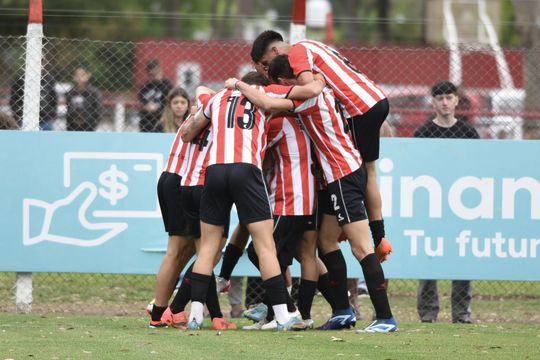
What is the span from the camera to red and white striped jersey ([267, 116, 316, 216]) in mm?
8930

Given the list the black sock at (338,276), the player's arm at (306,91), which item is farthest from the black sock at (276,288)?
the player's arm at (306,91)

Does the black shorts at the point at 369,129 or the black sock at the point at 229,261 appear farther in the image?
the black sock at the point at 229,261

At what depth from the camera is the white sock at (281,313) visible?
860cm

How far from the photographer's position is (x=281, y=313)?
8617mm

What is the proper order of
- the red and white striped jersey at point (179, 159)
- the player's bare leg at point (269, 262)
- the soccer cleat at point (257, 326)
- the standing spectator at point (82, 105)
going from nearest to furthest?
the player's bare leg at point (269, 262) → the soccer cleat at point (257, 326) → the red and white striped jersey at point (179, 159) → the standing spectator at point (82, 105)

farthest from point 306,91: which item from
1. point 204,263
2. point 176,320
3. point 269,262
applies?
point 176,320

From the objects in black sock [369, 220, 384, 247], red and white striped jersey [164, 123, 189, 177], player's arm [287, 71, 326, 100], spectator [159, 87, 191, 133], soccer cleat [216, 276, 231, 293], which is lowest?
soccer cleat [216, 276, 231, 293]

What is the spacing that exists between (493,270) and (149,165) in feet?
10.5

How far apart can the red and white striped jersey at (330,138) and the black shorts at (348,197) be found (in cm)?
5

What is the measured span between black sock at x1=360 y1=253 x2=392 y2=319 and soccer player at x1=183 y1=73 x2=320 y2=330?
0.59 meters

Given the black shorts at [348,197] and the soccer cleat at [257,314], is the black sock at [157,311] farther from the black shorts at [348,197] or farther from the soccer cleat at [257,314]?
the black shorts at [348,197]

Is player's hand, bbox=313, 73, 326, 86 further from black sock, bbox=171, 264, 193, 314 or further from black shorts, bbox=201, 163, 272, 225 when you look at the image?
black sock, bbox=171, 264, 193, 314

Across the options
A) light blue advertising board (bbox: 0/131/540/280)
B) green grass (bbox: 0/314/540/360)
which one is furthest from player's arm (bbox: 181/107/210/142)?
light blue advertising board (bbox: 0/131/540/280)

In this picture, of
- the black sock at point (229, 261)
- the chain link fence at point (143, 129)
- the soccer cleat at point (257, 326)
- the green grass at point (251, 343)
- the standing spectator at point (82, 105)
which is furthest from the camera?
the standing spectator at point (82, 105)
